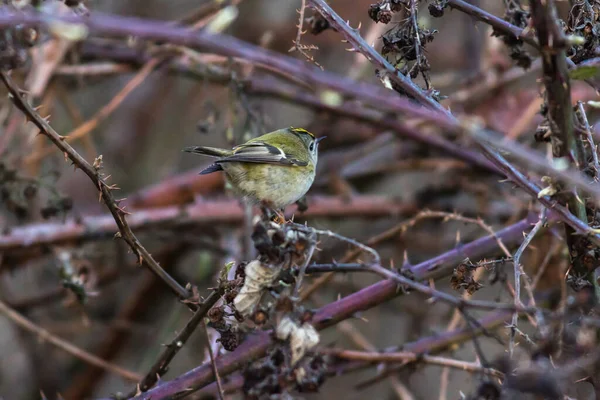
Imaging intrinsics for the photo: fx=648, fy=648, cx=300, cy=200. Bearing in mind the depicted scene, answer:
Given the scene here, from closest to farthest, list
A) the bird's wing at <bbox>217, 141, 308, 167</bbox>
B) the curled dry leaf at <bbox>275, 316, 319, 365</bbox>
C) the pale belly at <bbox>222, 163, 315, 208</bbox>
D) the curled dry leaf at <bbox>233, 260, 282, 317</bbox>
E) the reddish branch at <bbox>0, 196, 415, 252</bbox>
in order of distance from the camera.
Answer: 1. the curled dry leaf at <bbox>275, 316, 319, 365</bbox>
2. the curled dry leaf at <bbox>233, 260, 282, 317</bbox>
3. the bird's wing at <bbox>217, 141, 308, 167</bbox>
4. the pale belly at <bbox>222, 163, 315, 208</bbox>
5. the reddish branch at <bbox>0, 196, 415, 252</bbox>

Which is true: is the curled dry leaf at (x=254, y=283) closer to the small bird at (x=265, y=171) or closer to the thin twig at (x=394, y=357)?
the thin twig at (x=394, y=357)

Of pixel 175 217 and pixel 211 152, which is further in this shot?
pixel 175 217

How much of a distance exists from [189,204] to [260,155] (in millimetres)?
1130

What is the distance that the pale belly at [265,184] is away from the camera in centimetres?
304

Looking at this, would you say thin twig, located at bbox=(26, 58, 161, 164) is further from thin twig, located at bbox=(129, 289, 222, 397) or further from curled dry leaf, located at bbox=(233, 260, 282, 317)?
curled dry leaf, located at bbox=(233, 260, 282, 317)

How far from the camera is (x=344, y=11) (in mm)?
5602

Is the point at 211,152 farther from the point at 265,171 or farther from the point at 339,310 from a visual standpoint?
the point at 339,310

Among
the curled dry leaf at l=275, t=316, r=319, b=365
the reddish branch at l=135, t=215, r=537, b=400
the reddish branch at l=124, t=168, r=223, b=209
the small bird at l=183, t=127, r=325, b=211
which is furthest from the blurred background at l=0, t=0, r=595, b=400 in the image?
the curled dry leaf at l=275, t=316, r=319, b=365

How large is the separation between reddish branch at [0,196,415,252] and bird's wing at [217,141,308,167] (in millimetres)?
304

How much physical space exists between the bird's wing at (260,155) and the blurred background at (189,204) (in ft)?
0.28

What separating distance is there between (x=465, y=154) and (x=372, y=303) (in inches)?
72.1

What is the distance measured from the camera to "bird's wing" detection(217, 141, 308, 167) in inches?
113

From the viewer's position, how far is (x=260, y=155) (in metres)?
3.01

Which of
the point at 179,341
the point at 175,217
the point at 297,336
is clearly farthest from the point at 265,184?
the point at 297,336
